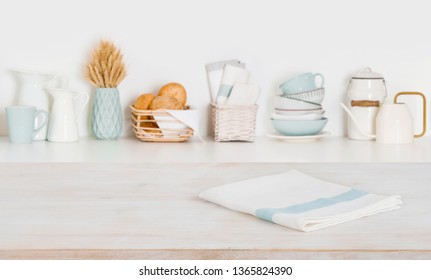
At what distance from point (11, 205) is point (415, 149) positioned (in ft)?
3.54

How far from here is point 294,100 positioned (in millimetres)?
2441

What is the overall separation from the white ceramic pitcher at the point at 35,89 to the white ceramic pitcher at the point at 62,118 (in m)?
0.05

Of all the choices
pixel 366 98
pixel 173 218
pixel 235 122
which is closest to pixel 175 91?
pixel 235 122

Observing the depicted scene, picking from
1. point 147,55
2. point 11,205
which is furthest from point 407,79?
point 11,205

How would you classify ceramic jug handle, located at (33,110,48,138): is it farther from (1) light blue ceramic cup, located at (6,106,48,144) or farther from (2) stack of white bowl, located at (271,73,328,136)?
(2) stack of white bowl, located at (271,73,328,136)

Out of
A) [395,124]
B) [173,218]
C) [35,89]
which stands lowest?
[173,218]

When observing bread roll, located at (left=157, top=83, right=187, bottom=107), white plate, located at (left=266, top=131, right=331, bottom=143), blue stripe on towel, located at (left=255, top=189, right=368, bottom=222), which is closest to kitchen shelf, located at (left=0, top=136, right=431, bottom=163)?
white plate, located at (left=266, top=131, right=331, bottom=143)

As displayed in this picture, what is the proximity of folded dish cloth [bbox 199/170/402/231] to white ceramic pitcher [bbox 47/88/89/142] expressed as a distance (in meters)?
0.68

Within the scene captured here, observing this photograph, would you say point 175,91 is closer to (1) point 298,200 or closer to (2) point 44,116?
(2) point 44,116

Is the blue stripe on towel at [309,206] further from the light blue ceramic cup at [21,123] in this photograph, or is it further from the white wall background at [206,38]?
the light blue ceramic cup at [21,123]

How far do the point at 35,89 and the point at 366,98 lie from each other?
96 cm

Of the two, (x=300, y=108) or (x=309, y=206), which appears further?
(x=300, y=108)

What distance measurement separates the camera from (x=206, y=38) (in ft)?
8.32

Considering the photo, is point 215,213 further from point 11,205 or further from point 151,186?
point 11,205
